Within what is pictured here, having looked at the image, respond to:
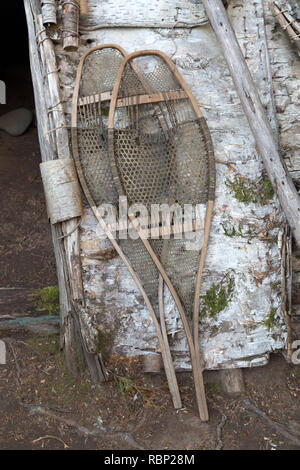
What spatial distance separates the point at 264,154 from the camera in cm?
291

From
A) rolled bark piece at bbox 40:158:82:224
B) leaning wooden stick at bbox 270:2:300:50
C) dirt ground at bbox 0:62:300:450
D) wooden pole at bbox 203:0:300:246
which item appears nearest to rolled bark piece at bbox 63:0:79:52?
rolled bark piece at bbox 40:158:82:224

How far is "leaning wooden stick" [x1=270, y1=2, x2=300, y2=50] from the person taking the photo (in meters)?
3.09

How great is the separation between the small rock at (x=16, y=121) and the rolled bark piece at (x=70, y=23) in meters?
3.17

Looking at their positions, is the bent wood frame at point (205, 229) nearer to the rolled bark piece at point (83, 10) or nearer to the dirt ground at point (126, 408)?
the dirt ground at point (126, 408)

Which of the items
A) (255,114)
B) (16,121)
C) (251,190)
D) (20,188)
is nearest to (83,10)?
(255,114)

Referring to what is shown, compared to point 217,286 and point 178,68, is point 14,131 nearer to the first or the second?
point 178,68

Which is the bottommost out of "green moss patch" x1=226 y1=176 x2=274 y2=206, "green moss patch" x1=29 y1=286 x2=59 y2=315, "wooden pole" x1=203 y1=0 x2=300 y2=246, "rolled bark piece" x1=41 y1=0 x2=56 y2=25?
"green moss patch" x1=29 y1=286 x2=59 y2=315

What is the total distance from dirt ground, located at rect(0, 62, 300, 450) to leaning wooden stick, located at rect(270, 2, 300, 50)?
2.27 metres

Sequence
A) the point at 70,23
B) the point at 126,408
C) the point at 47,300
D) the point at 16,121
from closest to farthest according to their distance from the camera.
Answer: the point at 126,408
the point at 70,23
the point at 47,300
the point at 16,121

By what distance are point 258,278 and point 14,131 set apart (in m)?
4.17

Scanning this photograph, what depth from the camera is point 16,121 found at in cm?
591

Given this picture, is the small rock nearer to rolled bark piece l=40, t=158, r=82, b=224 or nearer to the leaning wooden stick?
rolled bark piece l=40, t=158, r=82, b=224

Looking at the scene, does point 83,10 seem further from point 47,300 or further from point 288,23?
point 47,300

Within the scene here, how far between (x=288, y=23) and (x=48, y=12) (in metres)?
1.67
